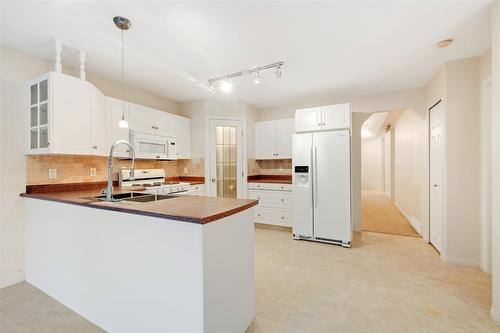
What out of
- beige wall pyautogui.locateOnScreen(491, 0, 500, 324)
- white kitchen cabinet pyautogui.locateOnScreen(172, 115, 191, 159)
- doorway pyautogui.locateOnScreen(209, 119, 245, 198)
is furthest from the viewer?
doorway pyautogui.locateOnScreen(209, 119, 245, 198)

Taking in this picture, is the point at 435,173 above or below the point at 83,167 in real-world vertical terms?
below

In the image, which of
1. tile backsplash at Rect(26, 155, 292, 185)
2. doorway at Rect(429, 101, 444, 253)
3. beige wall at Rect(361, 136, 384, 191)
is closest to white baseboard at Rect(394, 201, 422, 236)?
doorway at Rect(429, 101, 444, 253)

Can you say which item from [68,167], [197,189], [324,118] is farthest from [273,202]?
[68,167]

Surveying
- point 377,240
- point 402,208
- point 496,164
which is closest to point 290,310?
point 496,164

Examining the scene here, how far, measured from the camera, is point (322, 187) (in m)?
3.52

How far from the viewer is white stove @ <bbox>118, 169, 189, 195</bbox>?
130 inches

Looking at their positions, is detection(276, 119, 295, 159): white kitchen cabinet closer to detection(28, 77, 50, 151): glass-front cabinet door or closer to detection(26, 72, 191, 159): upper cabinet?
detection(26, 72, 191, 159): upper cabinet

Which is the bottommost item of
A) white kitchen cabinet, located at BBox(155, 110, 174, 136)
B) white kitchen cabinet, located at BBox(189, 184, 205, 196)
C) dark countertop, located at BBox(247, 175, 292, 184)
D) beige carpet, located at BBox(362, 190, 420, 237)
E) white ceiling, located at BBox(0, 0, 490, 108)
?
beige carpet, located at BBox(362, 190, 420, 237)

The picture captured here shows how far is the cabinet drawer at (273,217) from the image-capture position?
4.12 meters

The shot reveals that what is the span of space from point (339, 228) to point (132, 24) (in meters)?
3.60

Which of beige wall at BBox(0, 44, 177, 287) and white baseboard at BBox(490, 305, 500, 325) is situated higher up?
beige wall at BBox(0, 44, 177, 287)

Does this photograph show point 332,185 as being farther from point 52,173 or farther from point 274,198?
point 52,173

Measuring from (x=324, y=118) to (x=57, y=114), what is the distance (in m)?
3.48

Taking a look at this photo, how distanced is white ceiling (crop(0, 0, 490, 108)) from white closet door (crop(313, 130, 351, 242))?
3.25 ft
